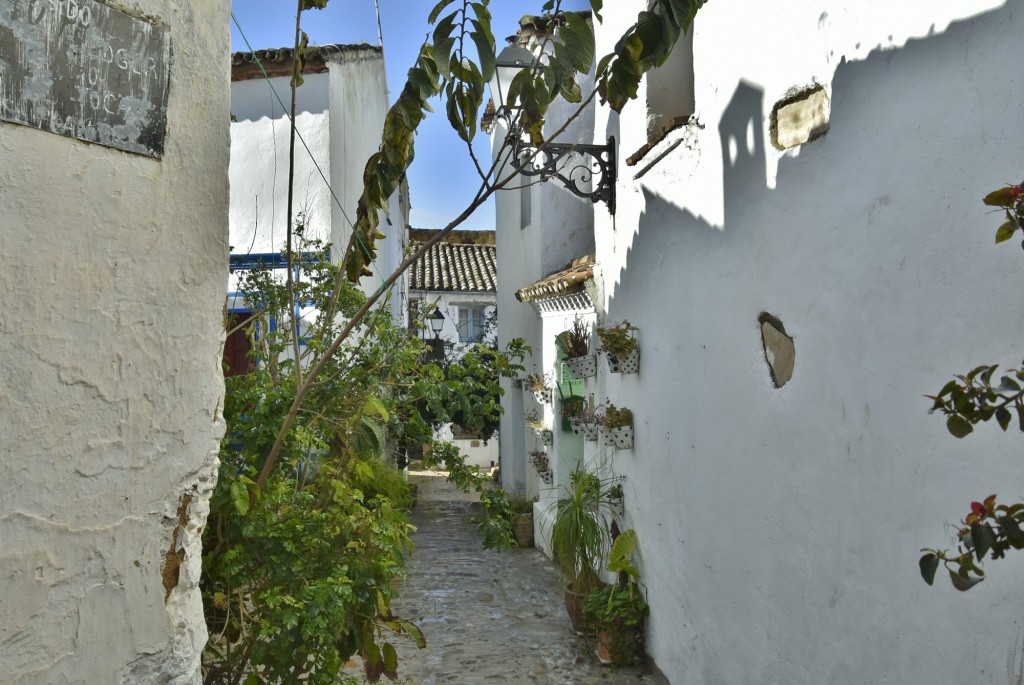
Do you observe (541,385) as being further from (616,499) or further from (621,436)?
(621,436)

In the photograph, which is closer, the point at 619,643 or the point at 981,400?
the point at 981,400

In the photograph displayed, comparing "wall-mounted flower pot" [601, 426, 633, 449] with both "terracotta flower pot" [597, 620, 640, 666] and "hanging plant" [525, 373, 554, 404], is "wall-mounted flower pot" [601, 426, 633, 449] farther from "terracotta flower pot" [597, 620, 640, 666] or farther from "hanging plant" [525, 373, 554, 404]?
"hanging plant" [525, 373, 554, 404]

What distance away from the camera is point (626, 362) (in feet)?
22.1

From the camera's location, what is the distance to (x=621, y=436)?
6.91 meters

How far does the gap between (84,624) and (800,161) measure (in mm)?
3413

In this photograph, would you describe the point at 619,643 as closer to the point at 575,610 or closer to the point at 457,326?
the point at 575,610

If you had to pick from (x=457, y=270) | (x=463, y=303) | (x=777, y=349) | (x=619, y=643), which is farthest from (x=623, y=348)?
(x=457, y=270)

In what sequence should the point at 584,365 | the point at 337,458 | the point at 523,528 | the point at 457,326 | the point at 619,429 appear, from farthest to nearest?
the point at 457,326
the point at 523,528
the point at 584,365
the point at 619,429
the point at 337,458

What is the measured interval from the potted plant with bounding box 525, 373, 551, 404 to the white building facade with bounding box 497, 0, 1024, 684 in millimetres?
4514

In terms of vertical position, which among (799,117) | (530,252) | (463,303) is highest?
(463,303)

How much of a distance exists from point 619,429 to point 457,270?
1790 cm

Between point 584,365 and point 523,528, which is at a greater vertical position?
point 584,365

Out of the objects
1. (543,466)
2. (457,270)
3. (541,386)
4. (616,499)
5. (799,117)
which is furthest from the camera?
(457,270)

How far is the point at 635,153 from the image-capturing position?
21.4ft
